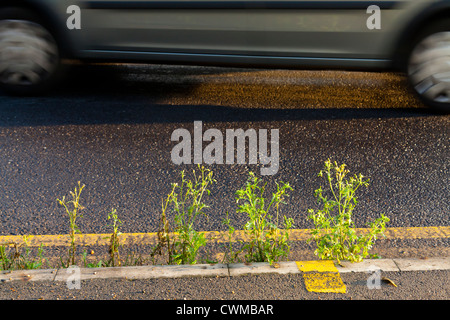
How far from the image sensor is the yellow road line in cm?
341

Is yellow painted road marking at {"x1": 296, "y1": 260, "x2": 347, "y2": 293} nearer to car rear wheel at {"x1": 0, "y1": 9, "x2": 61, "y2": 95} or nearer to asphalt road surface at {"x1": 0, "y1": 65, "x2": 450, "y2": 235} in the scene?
asphalt road surface at {"x1": 0, "y1": 65, "x2": 450, "y2": 235}

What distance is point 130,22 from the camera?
5.32m

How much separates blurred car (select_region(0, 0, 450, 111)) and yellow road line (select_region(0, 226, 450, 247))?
1937 millimetres

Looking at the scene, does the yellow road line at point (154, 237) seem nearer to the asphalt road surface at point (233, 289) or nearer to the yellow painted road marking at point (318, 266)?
the yellow painted road marking at point (318, 266)

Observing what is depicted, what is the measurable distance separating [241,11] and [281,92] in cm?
102

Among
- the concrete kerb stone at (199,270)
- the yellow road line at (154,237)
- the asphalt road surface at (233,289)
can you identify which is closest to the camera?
the asphalt road surface at (233,289)

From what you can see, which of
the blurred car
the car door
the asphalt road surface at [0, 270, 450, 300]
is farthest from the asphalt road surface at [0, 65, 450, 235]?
the asphalt road surface at [0, 270, 450, 300]

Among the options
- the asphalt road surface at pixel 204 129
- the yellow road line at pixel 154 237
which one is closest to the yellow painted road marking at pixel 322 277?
the yellow road line at pixel 154 237

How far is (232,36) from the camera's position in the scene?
5207 millimetres

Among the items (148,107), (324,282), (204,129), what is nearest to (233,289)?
(324,282)

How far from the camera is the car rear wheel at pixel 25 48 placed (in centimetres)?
546

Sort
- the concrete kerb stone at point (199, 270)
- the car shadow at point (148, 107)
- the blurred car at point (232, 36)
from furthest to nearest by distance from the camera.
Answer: the car shadow at point (148, 107) < the blurred car at point (232, 36) < the concrete kerb stone at point (199, 270)

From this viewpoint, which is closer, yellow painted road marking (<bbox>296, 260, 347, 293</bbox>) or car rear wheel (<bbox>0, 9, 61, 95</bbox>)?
yellow painted road marking (<bbox>296, 260, 347, 293</bbox>)

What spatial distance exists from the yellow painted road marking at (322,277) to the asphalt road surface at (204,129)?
0.78 m
